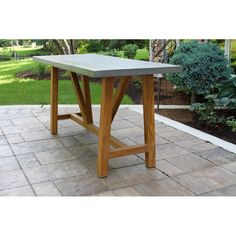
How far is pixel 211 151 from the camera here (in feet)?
11.0

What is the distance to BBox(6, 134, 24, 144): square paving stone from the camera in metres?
3.70

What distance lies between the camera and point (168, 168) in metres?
2.99

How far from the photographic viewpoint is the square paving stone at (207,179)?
2623 millimetres

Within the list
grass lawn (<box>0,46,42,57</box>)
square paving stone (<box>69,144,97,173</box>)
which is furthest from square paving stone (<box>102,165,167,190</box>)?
grass lawn (<box>0,46,42,57</box>)

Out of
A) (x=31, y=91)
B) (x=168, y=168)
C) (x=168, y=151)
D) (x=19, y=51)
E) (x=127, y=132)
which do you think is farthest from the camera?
(x=19, y=51)

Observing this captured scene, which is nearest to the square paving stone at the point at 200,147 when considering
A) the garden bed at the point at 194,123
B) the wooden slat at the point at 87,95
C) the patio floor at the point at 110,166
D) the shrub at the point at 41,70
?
the patio floor at the point at 110,166

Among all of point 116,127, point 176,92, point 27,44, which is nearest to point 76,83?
point 116,127

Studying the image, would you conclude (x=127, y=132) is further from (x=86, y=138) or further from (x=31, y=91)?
(x=31, y=91)

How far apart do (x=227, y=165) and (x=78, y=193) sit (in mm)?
1330

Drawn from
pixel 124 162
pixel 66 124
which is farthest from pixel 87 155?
pixel 66 124

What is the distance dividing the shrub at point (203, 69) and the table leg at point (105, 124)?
6.61ft

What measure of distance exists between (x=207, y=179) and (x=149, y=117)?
68 cm

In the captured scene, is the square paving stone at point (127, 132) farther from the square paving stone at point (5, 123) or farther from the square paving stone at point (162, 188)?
the square paving stone at point (5, 123)
